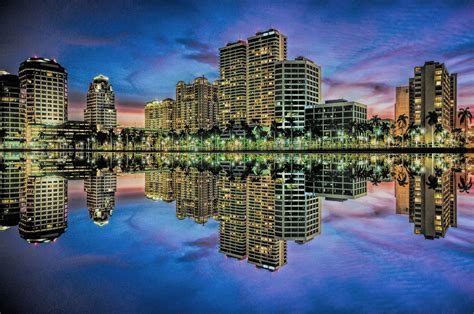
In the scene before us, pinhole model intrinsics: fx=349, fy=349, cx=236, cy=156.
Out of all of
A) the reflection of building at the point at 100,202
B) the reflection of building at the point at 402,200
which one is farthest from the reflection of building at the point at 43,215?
the reflection of building at the point at 402,200

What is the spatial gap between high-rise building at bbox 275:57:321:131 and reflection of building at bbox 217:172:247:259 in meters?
155

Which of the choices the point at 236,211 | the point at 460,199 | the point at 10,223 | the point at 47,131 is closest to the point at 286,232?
the point at 236,211

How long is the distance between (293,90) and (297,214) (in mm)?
165254

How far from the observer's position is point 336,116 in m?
156

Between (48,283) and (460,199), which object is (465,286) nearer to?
(48,283)

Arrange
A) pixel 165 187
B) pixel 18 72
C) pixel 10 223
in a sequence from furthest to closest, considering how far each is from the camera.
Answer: pixel 18 72, pixel 165 187, pixel 10 223

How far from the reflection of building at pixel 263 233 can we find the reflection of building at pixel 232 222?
0.72 ft

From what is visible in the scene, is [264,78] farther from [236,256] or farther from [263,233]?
[236,256]

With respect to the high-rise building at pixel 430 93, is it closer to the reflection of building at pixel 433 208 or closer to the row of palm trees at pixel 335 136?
the row of palm trees at pixel 335 136

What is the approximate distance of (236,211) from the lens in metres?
14.1

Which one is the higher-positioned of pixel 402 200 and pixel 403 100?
pixel 403 100

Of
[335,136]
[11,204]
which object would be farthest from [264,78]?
[11,204]

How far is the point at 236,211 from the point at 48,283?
8.72 meters

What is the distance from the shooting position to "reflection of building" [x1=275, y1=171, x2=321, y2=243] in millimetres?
9600
